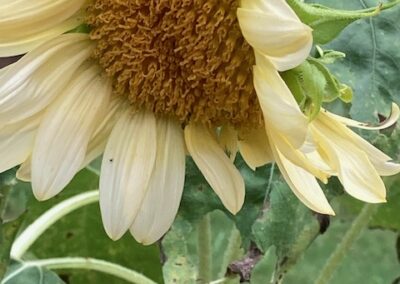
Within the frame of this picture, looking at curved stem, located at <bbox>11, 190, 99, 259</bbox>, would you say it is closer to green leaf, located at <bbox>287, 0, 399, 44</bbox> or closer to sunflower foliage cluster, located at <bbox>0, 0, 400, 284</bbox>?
sunflower foliage cluster, located at <bbox>0, 0, 400, 284</bbox>

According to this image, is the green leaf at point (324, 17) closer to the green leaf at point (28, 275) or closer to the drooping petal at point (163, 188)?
the drooping petal at point (163, 188)

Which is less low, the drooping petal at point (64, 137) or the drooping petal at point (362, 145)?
the drooping petal at point (64, 137)

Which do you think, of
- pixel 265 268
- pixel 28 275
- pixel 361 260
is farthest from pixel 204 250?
pixel 361 260

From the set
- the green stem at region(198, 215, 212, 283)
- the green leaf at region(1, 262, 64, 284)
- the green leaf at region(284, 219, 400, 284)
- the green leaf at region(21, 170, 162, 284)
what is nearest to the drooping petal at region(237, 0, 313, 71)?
the green stem at region(198, 215, 212, 283)

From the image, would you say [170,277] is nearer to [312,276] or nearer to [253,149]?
[253,149]

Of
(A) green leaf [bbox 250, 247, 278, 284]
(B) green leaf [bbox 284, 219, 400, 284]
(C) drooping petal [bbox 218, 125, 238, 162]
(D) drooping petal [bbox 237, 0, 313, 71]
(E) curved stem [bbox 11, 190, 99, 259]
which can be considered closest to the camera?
(D) drooping petal [bbox 237, 0, 313, 71]

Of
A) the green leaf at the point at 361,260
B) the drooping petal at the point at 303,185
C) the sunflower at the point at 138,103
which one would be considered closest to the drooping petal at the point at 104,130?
the sunflower at the point at 138,103
